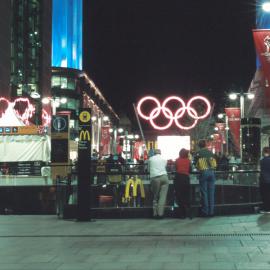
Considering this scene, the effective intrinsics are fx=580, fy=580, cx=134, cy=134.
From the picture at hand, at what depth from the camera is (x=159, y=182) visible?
14.7 meters

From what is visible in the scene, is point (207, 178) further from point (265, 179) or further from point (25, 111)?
point (25, 111)

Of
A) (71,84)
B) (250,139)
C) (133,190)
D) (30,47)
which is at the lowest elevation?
(133,190)

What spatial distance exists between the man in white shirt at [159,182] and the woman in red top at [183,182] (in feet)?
1.11

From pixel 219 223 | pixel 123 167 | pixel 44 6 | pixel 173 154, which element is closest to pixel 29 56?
pixel 44 6

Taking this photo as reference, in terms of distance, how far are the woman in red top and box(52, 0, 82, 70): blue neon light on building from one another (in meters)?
95.5

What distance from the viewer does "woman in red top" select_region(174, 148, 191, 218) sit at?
14812 mm

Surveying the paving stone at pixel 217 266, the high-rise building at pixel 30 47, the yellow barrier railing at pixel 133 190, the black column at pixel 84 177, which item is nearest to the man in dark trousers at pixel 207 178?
the yellow barrier railing at pixel 133 190

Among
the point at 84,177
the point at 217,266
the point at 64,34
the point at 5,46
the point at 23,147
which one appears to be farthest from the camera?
the point at 64,34

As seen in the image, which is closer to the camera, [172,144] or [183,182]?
[183,182]

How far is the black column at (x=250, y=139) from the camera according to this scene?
26.4 metres

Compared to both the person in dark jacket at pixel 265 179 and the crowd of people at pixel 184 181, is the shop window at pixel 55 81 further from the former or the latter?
the crowd of people at pixel 184 181

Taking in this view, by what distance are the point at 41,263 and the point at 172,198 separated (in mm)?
7070

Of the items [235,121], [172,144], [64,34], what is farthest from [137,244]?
[64,34]

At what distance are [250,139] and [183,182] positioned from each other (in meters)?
12.5
